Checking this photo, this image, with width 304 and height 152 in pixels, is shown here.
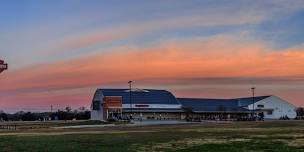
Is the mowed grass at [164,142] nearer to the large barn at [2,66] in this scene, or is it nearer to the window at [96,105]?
the large barn at [2,66]

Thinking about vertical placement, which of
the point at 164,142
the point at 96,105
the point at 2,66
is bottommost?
the point at 164,142

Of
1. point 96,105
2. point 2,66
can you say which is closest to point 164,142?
point 2,66

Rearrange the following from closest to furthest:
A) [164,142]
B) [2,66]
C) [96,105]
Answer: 1. [164,142]
2. [2,66]
3. [96,105]

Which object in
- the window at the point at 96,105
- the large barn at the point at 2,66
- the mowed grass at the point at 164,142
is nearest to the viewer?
the mowed grass at the point at 164,142

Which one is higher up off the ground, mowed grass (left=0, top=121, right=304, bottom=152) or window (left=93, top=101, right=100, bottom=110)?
window (left=93, top=101, right=100, bottom=110)

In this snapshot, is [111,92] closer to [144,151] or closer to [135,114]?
[135,114]

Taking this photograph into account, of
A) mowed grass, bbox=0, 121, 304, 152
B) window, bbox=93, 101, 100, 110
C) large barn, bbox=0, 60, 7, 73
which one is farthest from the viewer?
window, bbox=93, 101, 100, 110

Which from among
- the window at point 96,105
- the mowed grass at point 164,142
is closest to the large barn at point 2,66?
the mowed grass at point 164,142

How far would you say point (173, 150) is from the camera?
33.1 metres

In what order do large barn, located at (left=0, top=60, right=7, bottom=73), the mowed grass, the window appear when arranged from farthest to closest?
1. the window
2. large barn, located at (left=0, top=60, right=7, bottom=73)
3. the mowed grass

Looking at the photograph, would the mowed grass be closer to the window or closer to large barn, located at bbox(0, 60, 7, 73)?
large barn, located at bbox(0, 60, 7, 73)

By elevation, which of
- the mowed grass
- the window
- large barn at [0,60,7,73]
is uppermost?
large barn at [0,60,7,73]

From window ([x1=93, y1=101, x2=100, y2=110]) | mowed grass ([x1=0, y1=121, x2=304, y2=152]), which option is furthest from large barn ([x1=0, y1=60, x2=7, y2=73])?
window ([x1=93, y1=101, x2=100, y2=110])

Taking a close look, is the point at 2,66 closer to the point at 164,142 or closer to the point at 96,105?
the point at 164,142
